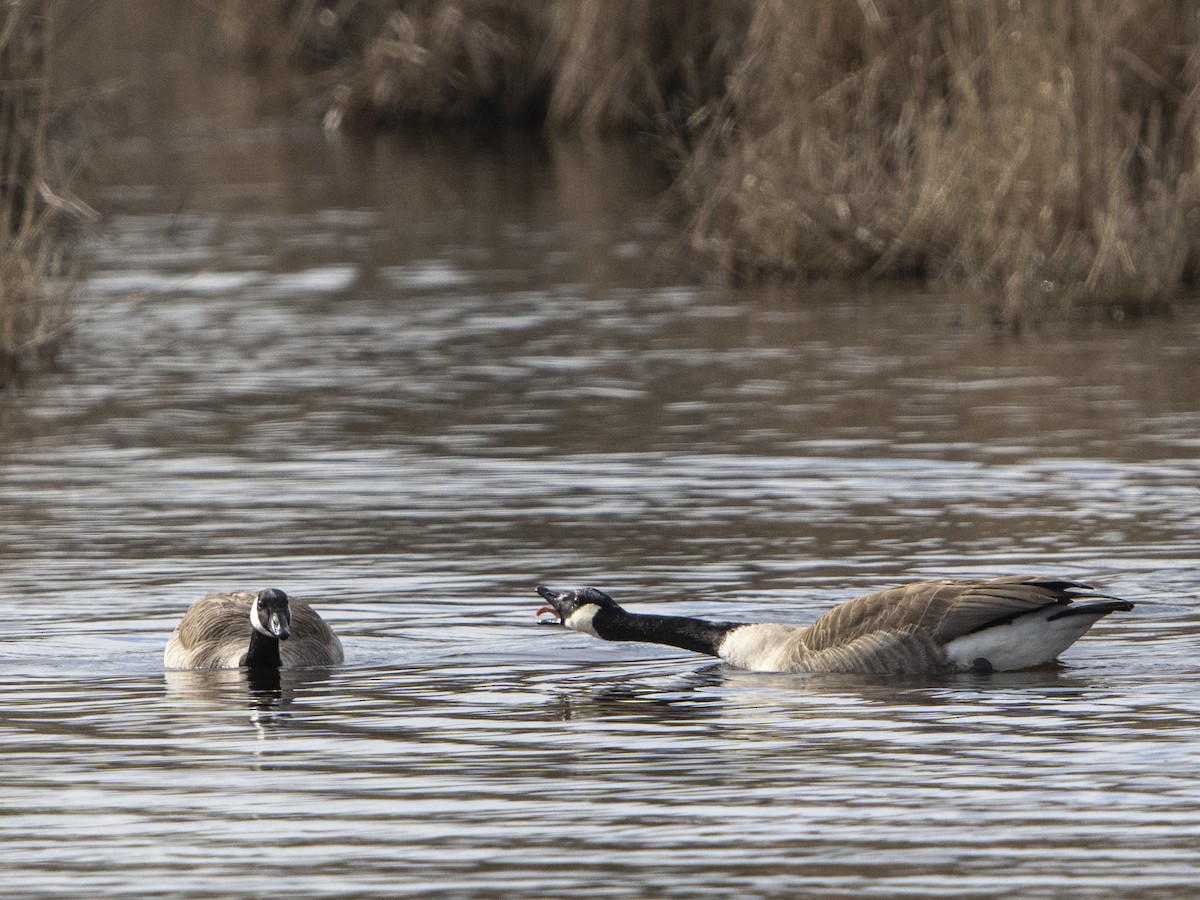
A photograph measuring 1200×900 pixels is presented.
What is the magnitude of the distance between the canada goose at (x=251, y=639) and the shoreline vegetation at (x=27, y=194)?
733cm

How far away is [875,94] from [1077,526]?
1011 cm

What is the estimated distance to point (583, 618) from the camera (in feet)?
34.1

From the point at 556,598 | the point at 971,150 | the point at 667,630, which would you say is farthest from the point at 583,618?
the point at 971,150

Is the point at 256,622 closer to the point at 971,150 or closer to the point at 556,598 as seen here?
the point at 556,598

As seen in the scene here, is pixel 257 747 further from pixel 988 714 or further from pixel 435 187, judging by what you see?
pixel 435 187

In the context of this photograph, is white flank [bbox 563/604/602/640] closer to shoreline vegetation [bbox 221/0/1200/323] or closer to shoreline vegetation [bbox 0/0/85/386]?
shoreline vegetation [bbox 0/0/85/386]

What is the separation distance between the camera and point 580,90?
38.1 m

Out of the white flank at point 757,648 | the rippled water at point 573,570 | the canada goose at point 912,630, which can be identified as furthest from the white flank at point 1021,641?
the white flank at point 757,648

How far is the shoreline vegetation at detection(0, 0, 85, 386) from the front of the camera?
1788cm

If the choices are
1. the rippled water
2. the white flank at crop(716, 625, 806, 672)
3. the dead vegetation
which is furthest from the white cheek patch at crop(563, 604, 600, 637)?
the dead vegetation

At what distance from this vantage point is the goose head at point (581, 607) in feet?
34.0

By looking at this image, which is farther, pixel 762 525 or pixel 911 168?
pixel 911 168

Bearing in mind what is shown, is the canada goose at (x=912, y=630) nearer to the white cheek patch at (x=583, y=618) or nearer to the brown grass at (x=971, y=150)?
the white cheek patch at (x=583, y=618)

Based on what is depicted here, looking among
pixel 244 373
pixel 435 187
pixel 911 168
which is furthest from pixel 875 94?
pixel 435 187
